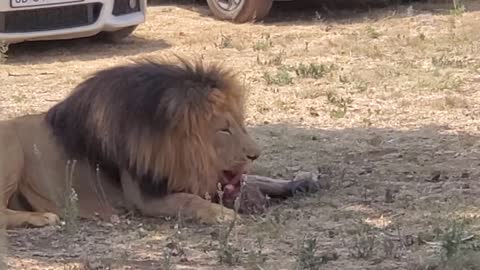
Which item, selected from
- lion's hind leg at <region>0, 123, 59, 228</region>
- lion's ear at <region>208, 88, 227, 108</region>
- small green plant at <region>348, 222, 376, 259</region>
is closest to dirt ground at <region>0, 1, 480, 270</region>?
small green plant at <region>348, 222, 376, 259</region>

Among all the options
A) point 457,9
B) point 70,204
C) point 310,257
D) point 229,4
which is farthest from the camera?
point 229,4

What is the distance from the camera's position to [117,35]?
11.1 meters

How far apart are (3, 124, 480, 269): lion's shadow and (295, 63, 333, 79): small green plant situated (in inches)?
55.5

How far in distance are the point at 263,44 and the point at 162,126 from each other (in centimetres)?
498

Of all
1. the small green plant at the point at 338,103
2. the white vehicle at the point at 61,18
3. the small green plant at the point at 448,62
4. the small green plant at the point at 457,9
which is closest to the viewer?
the small green plant at the point at 338,103

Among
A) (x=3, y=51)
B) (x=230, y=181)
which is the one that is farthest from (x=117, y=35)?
(x=230, y=181)

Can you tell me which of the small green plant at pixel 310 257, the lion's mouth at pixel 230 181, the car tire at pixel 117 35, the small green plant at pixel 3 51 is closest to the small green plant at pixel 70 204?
the lion's mouth at pixel 230 181

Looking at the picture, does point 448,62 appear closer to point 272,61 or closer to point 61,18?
point 272,61

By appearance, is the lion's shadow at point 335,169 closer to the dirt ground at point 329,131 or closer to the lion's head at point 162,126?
the dirt ground at point 329,131

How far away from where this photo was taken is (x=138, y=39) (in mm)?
11469

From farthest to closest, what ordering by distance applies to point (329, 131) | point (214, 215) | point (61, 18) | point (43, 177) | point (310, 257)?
point (61, 18) → point (329, 131) → point (43, 177) → point (214, 215) → point (310, 257)

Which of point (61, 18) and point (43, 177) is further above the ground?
point (43, 177)

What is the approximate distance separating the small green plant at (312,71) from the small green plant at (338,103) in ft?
2.30

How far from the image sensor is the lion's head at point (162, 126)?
575 cm
